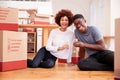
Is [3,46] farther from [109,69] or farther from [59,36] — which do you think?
[109,69]

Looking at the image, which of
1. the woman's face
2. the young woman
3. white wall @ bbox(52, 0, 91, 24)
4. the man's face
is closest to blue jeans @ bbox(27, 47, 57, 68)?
Result: the young woman

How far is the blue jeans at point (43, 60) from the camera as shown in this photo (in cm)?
293

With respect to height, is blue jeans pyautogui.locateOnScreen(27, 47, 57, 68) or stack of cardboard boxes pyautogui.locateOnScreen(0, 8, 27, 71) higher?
stack of cardboard boxes pyautogui.locateOnScreen(0, 8, 27, 71)

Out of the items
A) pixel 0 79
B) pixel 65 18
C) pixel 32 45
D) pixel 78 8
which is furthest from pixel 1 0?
pixel 0 79

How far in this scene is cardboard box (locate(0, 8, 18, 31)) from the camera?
8.66ft

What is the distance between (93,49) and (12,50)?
3.09ft

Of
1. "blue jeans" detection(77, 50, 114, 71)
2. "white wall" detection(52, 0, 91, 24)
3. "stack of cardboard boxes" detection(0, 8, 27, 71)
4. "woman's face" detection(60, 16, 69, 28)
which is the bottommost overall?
"blue jeans" detection(77, 50, 114, 71)

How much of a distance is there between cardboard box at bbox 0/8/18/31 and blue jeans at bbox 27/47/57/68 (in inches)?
20.2

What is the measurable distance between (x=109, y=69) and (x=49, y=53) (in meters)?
0.87

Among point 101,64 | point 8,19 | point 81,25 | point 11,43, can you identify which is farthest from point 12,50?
point 101,64

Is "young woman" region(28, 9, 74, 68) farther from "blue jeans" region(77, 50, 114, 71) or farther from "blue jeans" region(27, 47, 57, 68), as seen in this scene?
"blue jeans" region(77, 50, 114, 71)

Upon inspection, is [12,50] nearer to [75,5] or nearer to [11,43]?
[11,43]

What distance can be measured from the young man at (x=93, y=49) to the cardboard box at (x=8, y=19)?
727 mm

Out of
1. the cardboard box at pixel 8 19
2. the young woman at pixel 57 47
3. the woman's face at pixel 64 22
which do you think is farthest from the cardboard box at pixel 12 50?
the woman's face at pixel 64 22
